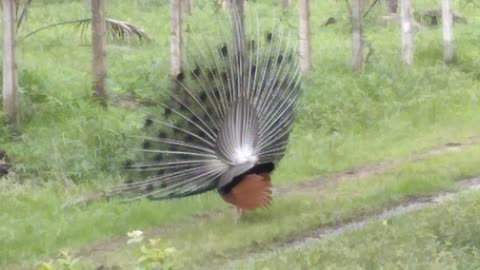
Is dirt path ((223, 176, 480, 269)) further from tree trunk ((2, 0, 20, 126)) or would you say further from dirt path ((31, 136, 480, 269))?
tree trunk ((2, 0, 20, 126))

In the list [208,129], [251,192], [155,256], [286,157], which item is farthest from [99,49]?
[155,256]

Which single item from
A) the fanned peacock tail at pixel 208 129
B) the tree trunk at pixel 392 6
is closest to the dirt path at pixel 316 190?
the fanned peacock tail at pixel 208 129

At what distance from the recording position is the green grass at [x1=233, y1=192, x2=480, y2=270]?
25.1 ft

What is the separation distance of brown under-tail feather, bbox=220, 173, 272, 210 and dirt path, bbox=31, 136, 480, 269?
568 millimetres

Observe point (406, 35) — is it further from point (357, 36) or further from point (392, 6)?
point (392, 6)

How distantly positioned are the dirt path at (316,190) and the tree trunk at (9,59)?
13.8ft

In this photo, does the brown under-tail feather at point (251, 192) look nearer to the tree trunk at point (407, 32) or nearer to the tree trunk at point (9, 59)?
the tree trunk at point (9, 59)

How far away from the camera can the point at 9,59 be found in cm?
1350

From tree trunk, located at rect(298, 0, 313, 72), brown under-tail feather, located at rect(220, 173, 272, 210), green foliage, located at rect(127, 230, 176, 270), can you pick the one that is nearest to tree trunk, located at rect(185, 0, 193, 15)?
tree trunk, located at rect(298, 0, 313, 72)

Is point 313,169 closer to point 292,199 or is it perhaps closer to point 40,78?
point 292,199

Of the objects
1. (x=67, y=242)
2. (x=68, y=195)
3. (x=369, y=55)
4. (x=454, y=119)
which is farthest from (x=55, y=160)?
(x=369, y=55)

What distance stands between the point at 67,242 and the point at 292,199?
2.75 meters

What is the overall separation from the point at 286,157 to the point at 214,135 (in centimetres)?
311

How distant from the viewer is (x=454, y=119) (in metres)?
15.9
